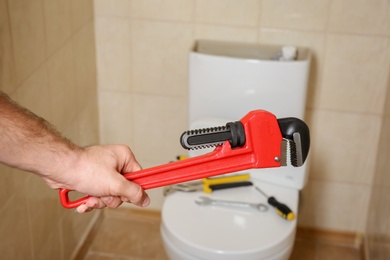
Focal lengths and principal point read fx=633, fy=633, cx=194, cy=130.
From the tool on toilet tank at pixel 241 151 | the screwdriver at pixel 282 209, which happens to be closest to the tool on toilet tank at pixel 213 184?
the screwdriver at pixel 282 209

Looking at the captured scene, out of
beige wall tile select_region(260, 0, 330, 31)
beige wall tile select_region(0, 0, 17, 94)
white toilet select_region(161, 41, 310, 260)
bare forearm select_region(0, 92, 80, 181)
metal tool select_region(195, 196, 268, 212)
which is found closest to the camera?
bare forearm select_region(0, 92, 80, 181)

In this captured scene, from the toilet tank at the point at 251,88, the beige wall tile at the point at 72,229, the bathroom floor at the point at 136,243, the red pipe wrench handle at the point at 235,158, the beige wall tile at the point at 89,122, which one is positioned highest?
the red pipe wrench handle at the point at 235,158

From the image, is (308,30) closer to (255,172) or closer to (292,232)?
(255,172)

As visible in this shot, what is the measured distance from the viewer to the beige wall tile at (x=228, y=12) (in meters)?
2.16

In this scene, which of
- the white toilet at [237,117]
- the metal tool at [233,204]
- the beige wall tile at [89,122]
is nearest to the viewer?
the white toilet at [237,117]

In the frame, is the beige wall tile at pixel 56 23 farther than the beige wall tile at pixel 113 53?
No

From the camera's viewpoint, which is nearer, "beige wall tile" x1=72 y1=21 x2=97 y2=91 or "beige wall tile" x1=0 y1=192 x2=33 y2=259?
"beige wall tile" x1=0 y1=192 x2=33 y2=259

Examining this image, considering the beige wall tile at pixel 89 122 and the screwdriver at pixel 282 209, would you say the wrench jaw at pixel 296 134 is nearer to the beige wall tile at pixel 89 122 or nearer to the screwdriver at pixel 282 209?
the screwdriver at pixel 282 209

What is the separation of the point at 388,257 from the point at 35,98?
1.15 meters

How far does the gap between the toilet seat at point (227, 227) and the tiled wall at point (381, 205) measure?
0.32 meters

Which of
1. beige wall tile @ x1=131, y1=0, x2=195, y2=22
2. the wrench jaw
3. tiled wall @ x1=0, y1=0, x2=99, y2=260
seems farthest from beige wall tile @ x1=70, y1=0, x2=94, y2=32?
the wrench jaw

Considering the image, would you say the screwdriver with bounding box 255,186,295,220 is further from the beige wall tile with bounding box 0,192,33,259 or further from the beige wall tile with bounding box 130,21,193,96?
the beige wall tile with bounding box 0,192,33,259

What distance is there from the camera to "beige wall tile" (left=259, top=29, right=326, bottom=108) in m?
2.17

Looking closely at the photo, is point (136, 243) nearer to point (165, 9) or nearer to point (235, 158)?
point (165, 9)
